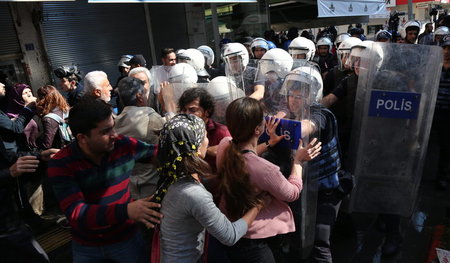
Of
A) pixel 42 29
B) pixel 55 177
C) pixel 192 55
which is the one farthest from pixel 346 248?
pixel 42 29

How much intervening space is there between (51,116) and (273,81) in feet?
7.09

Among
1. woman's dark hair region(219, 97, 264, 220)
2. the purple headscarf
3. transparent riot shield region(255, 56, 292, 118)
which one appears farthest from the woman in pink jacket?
the purple headscarf

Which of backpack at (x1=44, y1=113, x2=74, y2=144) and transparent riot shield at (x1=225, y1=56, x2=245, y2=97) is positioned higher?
transparent riot shield at (x1=225, y1=56, x2=245, y2=97)

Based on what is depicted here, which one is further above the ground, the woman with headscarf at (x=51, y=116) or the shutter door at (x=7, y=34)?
the shutter door at (x=7, y=34)

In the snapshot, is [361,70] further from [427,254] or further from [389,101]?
[427,254]

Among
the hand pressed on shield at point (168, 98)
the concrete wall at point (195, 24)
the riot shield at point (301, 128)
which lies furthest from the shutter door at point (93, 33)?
the riot shield at point (301, 128)

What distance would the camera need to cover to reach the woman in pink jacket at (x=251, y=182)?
1.72m

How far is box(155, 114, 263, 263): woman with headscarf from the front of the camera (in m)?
1.52

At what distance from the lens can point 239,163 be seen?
1698 millimetres

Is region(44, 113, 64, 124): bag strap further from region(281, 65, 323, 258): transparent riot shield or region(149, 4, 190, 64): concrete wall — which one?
region(149, 4, 190, 64): concrete wall

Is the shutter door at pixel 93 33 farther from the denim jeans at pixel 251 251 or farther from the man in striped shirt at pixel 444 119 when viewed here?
the man in striped shirt at pixel 444 119

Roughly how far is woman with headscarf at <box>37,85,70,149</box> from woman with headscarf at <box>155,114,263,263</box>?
6.71 feet

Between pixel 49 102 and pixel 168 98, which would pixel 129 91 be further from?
pixel 49 102

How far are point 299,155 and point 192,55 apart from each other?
3194mm
